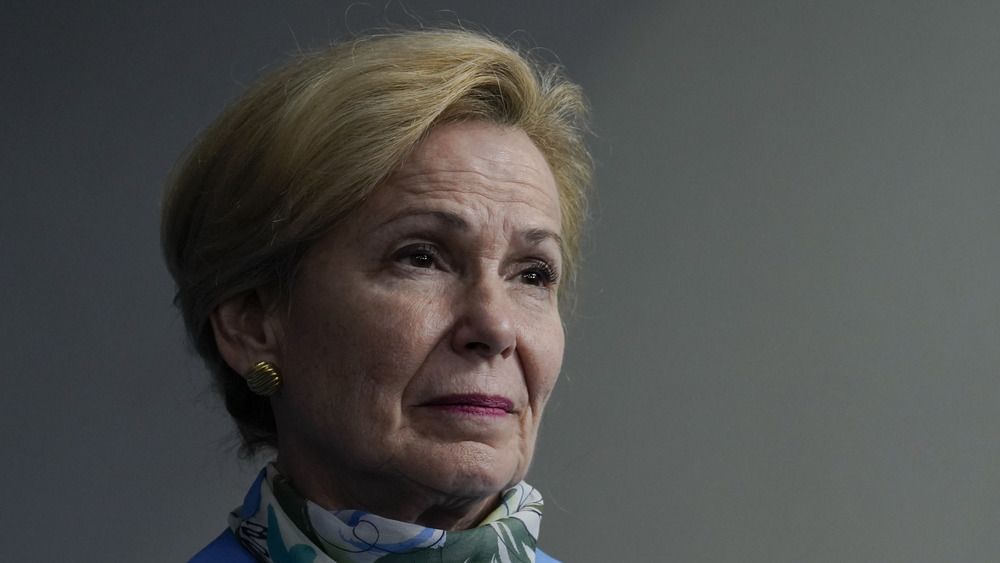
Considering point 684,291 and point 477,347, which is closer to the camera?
point 477,347

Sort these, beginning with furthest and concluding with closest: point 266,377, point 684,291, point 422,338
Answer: point 684,291 < point 266,377 < point 422,338

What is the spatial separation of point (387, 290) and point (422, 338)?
0.28 feet

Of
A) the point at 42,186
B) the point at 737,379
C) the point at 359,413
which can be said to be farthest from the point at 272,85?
the point at 737,379

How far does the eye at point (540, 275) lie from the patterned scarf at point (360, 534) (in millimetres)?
325

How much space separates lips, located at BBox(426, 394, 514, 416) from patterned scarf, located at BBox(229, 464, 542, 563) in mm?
175

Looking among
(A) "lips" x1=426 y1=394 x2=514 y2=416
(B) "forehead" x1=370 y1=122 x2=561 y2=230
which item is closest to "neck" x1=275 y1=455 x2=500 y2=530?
(A) "lips" x1=426 y1=394 x2=514 y2=416

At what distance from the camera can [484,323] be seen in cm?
154

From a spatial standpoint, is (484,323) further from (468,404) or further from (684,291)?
(684,291)

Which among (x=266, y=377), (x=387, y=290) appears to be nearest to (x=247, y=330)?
(x=266, y=377)

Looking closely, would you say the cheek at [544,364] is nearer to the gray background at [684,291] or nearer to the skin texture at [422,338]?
the skin texture at [422,338]

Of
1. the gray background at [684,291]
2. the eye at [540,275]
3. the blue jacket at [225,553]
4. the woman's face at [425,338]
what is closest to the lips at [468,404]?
the woman's face at [425,338]

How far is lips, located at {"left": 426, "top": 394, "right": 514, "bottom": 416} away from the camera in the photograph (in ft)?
5.06

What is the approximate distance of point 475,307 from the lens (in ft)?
5.11

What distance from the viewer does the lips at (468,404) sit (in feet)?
5.06
